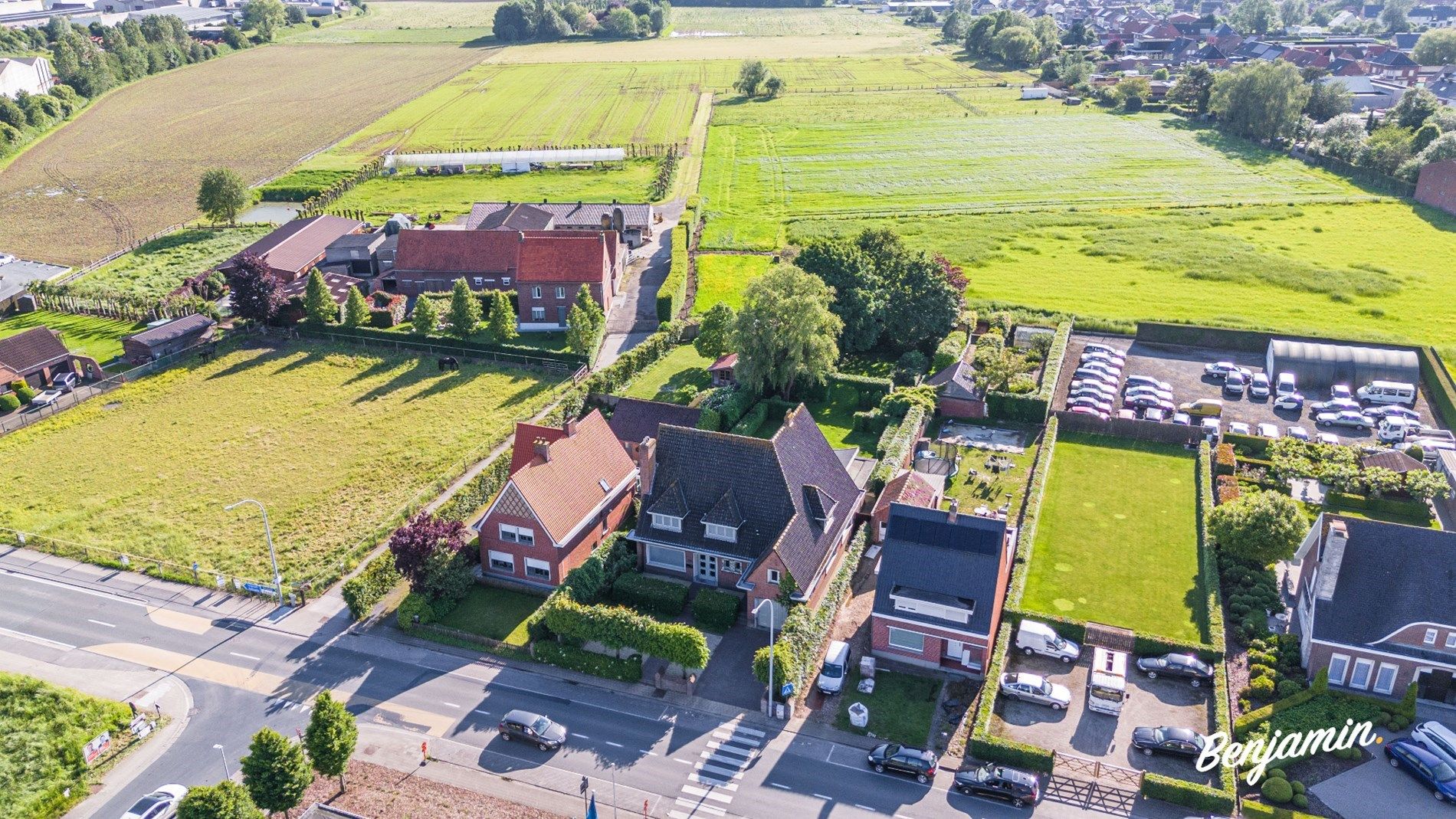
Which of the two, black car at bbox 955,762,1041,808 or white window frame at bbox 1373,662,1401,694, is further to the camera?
white window frame at bbox 1373,662,1401,694

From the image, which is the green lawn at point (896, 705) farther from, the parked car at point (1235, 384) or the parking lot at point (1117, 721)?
the parked car at point (1235, 384)

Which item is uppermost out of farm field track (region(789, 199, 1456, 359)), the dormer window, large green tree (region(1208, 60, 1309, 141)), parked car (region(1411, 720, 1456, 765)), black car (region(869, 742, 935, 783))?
large green tree (region(1208, 60, 1309, 141))

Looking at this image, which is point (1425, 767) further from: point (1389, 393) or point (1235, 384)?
point (1389, 393)

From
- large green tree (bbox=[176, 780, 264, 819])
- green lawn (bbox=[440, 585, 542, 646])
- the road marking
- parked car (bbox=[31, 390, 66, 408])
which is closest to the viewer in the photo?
large green tree (bbox=[176, 780, 264, 819])

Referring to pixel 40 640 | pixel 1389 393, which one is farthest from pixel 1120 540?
pixel 40 640

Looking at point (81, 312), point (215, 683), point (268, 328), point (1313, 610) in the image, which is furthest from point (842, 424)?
point (81, 312)

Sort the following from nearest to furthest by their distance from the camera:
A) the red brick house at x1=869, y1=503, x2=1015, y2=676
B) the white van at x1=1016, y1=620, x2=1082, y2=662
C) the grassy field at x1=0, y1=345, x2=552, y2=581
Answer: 1. the red brick house at x1=869, y1=503, x2=1015, y2=676
2. the white van at x1=1016, y1=620, x2=1082, y2=662
3. the grassy field at x1=0, y1=345, x2=552, y2=581

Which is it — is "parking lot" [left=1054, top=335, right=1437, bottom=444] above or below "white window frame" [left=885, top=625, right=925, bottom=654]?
above

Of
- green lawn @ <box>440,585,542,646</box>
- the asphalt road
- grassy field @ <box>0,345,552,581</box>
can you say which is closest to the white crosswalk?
the asphalt road

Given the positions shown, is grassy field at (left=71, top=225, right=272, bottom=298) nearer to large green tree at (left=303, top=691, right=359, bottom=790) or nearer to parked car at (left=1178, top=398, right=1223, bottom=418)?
large green tree at (left=303, top=691, right=359, bottom=790)
